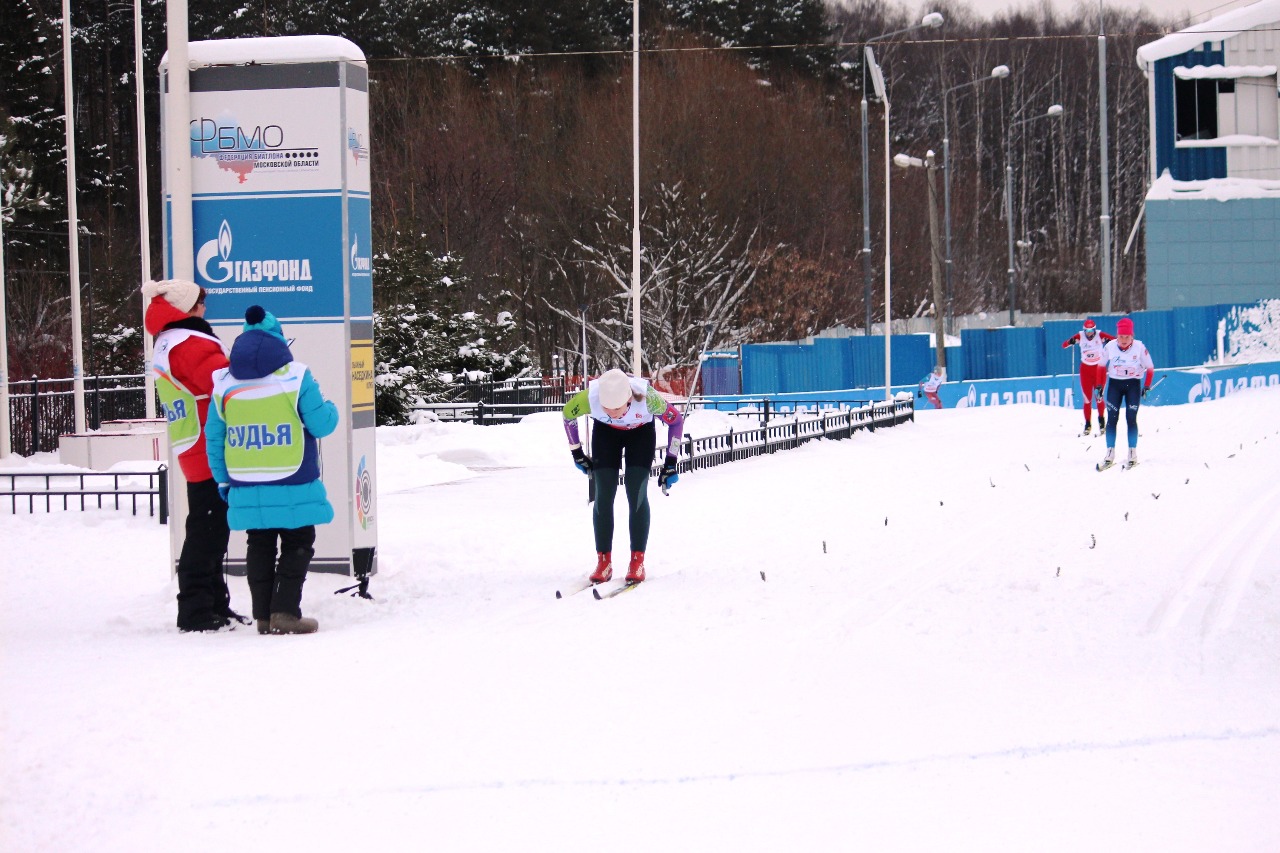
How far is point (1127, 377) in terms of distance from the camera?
56.7 ft

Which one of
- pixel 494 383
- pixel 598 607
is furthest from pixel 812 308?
pixel 598 607

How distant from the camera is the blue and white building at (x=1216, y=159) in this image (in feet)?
144

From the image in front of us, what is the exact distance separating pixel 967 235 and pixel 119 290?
5083 cm

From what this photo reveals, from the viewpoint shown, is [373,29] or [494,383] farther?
[373,29]

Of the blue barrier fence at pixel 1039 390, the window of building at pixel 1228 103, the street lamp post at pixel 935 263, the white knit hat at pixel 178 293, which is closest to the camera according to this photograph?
the white knit hat at pixel 178 293

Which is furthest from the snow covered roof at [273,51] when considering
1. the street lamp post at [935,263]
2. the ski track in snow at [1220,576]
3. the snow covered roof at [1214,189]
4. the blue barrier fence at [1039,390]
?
the snow covered roof at [1214,189]

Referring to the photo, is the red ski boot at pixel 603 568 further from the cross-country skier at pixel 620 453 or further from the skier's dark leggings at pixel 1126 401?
the skier's dark leggings at pixel 1126 401

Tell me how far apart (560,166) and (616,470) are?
42.6m

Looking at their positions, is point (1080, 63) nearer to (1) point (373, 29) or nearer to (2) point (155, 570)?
(1) point (373, 29)

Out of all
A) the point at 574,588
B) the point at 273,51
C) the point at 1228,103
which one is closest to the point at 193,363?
the point at 273,51

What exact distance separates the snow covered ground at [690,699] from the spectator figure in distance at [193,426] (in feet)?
0.86

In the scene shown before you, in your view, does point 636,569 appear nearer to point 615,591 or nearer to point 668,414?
point 615,591

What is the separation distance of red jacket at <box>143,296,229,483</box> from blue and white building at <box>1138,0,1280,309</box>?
4167cm

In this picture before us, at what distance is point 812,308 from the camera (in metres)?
48.2
